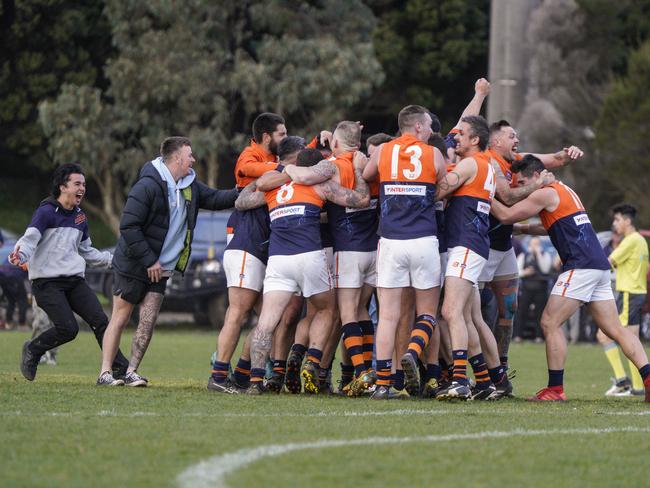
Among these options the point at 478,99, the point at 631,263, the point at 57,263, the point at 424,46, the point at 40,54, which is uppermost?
the point at 424,46

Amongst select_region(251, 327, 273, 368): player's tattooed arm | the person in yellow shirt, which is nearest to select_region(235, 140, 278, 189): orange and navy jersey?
select_region(251, 327, 273, 368): player's tattooed arm

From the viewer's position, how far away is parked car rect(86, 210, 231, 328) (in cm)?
2581

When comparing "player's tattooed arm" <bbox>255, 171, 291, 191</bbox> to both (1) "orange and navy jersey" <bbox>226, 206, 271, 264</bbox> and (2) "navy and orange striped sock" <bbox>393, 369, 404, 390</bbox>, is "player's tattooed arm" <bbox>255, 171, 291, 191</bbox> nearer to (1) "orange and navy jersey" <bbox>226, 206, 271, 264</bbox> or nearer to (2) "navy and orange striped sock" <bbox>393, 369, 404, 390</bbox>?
(1) "orange and navy jersey" <bbox>226, 206, 271, 264</bbox>

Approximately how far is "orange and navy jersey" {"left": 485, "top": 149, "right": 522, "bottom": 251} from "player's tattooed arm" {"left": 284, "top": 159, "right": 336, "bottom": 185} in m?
1.54

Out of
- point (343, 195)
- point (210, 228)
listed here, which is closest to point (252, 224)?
point (343, 195)

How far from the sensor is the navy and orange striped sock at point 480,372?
11.6m

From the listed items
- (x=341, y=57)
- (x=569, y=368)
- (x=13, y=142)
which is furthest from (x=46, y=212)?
(x=13, y=142)

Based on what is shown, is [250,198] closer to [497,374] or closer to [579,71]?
[497,374]

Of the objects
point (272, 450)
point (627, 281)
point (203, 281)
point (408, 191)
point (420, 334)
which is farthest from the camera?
point (203, 281)

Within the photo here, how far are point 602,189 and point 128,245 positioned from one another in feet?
127

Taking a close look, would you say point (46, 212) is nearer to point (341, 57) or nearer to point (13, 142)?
point (341, 57)

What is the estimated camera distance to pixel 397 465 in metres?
7.54

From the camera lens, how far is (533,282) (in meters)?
25.8

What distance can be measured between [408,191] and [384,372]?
1.48 meters
